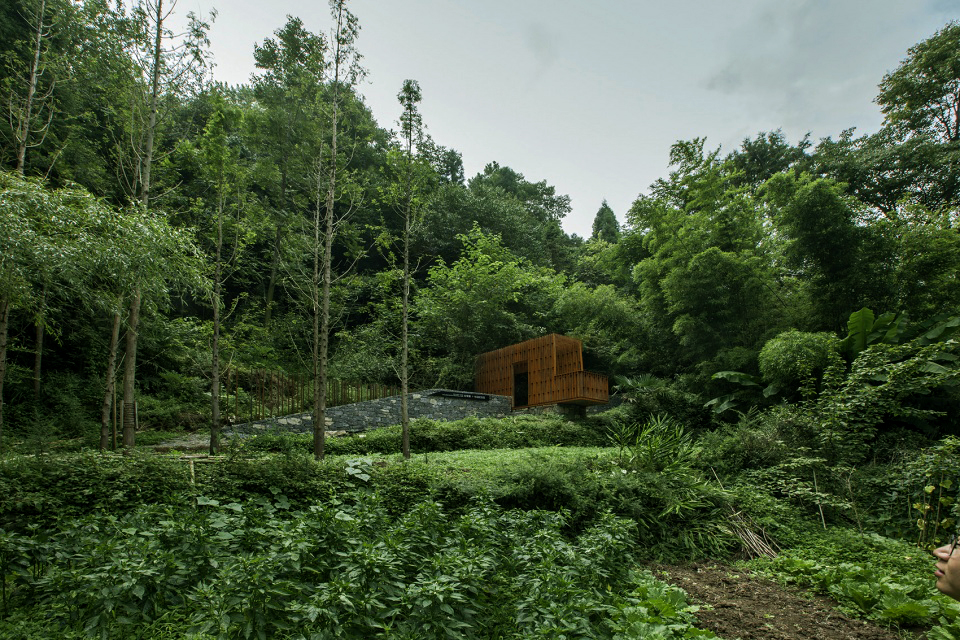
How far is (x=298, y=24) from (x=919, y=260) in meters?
11.5

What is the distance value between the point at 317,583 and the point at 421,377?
1151cm

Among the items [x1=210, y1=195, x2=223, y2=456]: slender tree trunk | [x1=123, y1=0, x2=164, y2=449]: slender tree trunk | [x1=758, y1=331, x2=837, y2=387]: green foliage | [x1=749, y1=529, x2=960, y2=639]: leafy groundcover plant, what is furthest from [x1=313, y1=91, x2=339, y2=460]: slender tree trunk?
[x1=758, y1=331, x2=837, y2=387]: green foliage

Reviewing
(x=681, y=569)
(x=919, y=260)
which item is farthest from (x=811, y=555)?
(x=919, y=260)

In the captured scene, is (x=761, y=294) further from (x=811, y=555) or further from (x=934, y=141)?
(x=934, y=141)

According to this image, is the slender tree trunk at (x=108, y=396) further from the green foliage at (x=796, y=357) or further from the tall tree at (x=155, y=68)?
the green foliage at (x=796, y=357)

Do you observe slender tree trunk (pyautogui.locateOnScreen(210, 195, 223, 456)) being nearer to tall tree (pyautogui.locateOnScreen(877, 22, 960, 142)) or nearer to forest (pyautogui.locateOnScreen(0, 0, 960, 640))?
forest (pyautogui.locateOnScreen(0, 0, 960, 640))

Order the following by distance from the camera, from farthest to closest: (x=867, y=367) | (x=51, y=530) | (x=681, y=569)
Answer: (x=867, y=367), (x=681, y=569), (x=51, y=530)

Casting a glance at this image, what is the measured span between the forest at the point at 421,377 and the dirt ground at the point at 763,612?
0.64ft

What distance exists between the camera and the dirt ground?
2.88 meters

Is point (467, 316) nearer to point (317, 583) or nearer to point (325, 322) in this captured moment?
point (325, 322)

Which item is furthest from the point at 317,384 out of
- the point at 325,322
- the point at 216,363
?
the point at 216,363

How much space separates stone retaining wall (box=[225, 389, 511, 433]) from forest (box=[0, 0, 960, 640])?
958 mm

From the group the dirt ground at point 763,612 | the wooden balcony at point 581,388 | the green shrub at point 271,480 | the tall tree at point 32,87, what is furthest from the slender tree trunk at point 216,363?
the wooden balcony at point 581,388

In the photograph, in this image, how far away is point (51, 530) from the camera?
3.35 m
